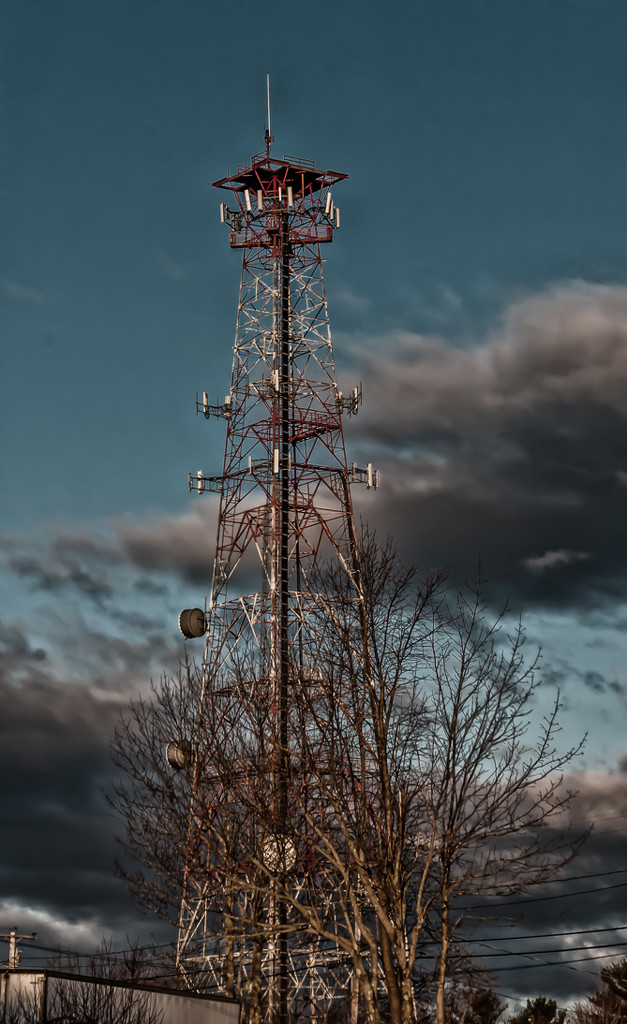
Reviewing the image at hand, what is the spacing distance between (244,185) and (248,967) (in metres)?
28.9

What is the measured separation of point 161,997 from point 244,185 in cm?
3009

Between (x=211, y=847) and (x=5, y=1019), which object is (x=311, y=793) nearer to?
(x=211, y=847)

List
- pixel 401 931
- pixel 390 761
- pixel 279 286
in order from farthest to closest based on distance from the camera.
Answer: pixel 279 286
pixel 390 761
pixel 401 931

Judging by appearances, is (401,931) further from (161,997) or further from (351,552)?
(351,552)

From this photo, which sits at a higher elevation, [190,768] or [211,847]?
[190,768]

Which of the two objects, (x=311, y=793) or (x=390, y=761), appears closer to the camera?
(x=390, y=761)

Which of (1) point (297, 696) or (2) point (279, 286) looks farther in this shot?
(2) point (279, 286)

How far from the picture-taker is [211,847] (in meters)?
31.9

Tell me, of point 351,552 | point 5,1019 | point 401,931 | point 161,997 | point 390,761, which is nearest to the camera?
point 401,931

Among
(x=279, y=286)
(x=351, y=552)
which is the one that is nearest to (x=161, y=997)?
(x=351, y=552)

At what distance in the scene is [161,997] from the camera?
33.6 metres

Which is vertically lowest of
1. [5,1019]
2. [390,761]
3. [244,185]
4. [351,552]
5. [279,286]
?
[5,1019]

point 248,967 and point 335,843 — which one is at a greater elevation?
point 335,843

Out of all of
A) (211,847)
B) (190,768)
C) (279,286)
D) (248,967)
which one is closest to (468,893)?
(211,847)
